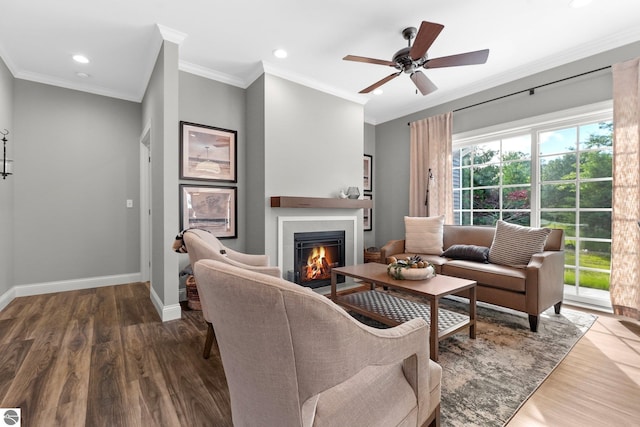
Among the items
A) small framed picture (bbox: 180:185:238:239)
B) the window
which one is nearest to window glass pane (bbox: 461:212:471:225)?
the window

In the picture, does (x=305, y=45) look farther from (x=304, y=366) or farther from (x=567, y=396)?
(x=567, y=396)

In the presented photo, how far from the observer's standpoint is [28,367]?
1898 mm

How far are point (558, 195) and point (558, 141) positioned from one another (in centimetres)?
63

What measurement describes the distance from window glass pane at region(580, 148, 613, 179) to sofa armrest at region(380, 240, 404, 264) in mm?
2151

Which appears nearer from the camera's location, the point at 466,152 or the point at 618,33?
the point at 618,33

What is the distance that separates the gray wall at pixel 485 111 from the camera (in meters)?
3.00

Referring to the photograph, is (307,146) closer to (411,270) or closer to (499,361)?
(411,270)

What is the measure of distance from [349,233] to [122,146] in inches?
132

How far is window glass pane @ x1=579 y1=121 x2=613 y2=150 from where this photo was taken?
9.99 feet

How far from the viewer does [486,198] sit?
158 inches

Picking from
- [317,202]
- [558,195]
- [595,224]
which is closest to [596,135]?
[558,195]

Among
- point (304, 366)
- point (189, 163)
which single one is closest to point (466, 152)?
point (189, 163)

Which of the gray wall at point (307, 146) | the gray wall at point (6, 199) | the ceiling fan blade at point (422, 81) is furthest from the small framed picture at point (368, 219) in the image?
the gray wall at point (6, 199)

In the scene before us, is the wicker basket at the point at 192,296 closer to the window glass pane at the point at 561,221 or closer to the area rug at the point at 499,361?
the area rug at the point at 499,361
